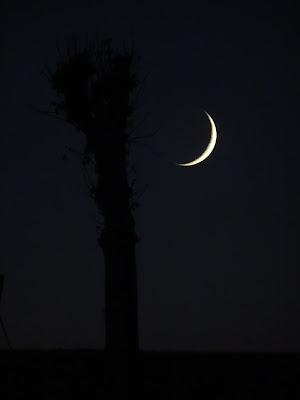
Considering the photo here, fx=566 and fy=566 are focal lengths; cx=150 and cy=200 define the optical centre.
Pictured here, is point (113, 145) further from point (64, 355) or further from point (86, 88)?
point (64, 355)

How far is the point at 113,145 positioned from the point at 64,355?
4.96 m

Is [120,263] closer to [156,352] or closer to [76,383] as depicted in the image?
[76,383]


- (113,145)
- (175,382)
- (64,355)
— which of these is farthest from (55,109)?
(175,382)

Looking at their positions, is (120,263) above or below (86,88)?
below

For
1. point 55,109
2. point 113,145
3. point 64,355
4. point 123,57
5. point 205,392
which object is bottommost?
point 205,392

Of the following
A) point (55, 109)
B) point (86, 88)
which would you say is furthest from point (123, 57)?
point (55, 109)

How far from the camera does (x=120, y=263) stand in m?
11.3

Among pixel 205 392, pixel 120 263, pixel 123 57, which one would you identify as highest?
pixel 123 57

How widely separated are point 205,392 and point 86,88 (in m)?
6.74

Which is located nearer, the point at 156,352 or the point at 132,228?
the point at 132,228

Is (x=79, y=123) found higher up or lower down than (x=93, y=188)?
higher up

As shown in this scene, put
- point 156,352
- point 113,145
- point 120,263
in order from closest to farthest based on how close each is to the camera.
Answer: point 120,263 → point 113,145 → point 156,352

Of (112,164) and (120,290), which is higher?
(112,164)

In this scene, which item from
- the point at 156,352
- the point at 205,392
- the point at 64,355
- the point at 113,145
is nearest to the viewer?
the point at 205,392
